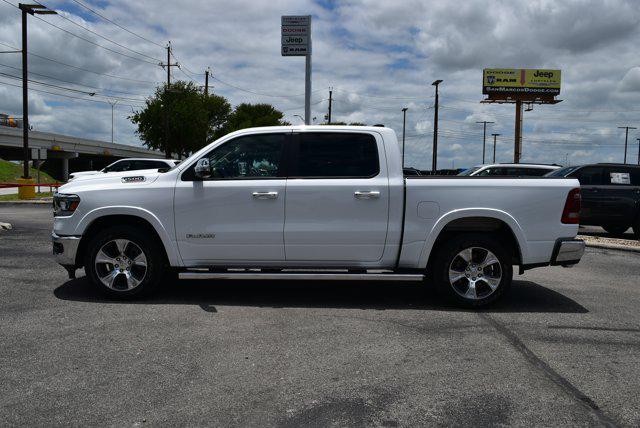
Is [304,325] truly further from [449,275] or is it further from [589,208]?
[589,208]

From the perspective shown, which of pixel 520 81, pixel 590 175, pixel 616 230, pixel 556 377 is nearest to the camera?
pixel 556 377

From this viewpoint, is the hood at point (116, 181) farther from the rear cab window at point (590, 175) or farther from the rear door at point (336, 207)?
the rear cab window at point (590, 175)

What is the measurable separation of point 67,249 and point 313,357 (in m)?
3.26

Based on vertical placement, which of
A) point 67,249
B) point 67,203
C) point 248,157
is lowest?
point 67,249

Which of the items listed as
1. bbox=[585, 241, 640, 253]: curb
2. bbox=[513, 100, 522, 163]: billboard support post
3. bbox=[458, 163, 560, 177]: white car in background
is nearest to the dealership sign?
bbox=[458, 163, 560, 177]: white car in background

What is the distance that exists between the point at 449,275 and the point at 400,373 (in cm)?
212

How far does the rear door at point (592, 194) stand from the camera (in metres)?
12.5

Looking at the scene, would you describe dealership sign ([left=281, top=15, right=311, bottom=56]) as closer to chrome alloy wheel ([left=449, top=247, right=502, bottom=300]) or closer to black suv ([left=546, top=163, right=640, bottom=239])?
black suv ([left=546, top=163, right=640, bottom=239])

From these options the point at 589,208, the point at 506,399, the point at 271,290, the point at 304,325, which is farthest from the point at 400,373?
the point at 589,208

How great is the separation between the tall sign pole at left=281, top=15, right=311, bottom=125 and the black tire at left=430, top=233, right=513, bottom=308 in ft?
51.5

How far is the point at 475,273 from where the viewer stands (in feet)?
20.1

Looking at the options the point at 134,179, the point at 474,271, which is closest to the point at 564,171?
the point at 474,271

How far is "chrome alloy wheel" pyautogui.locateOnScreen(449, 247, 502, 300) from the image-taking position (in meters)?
6.08

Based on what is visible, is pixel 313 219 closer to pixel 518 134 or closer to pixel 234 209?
pixel 234 209
